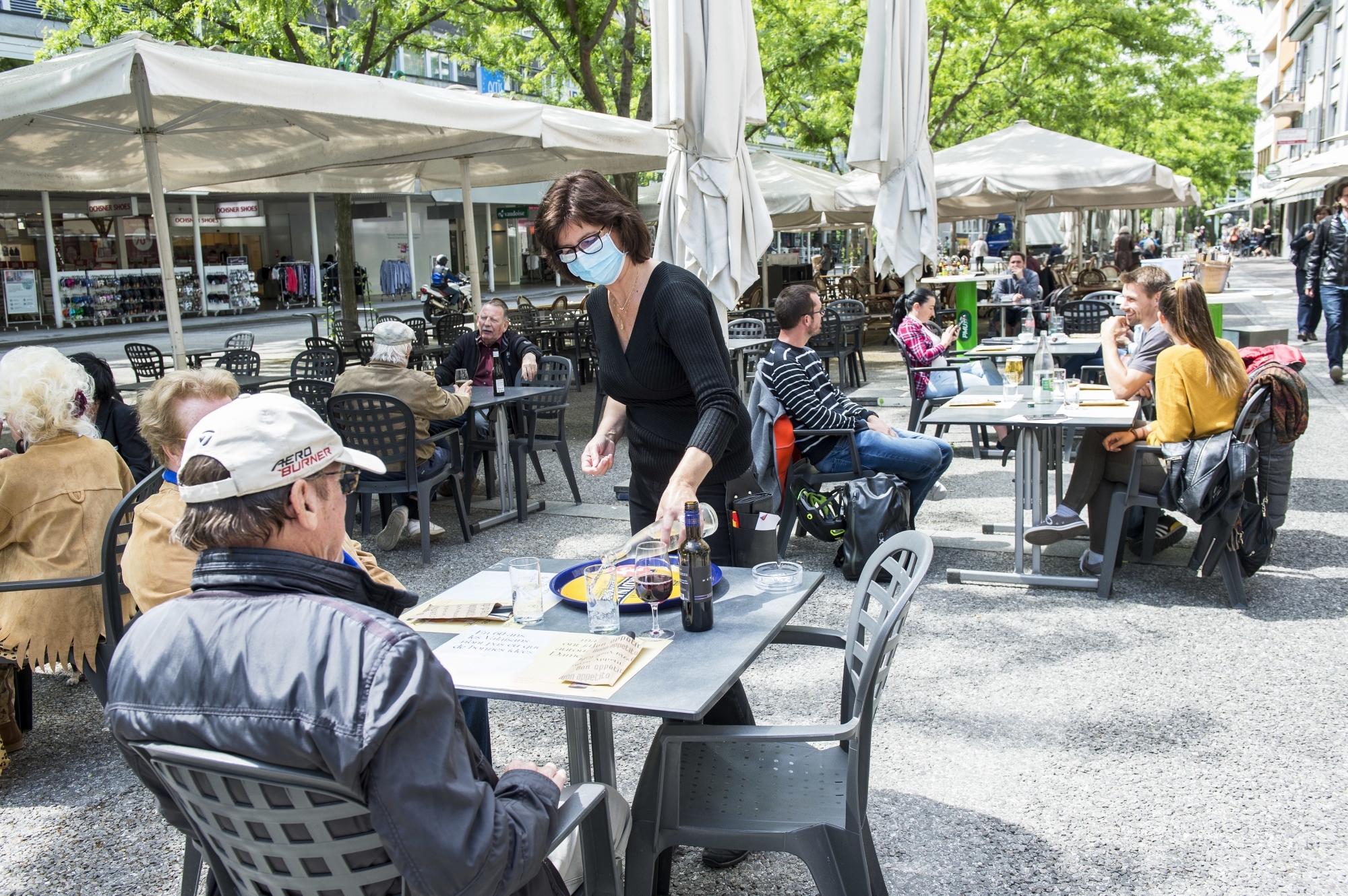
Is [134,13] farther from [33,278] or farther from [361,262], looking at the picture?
[361,262]

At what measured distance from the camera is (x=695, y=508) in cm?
242

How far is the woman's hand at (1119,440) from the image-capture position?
517 cm

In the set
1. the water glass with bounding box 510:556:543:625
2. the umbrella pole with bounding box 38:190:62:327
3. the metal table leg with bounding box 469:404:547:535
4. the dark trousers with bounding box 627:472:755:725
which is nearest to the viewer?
the water glass with bounding box 510:556:543:625

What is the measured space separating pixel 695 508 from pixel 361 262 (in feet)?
126

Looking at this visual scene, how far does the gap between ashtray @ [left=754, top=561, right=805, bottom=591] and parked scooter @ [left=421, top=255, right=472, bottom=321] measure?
13896 mm

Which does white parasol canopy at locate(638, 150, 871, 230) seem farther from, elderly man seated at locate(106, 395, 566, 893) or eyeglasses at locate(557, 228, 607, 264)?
elderly man seated at locate(106, 395, 566, 893)

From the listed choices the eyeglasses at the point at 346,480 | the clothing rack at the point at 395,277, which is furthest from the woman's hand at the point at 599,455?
the clothing rack at the point at 395,277

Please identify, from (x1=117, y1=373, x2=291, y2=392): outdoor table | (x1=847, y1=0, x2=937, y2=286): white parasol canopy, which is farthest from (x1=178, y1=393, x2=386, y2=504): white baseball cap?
(x1=847, y1=0, x2=937, y2=286): white parasol canopy

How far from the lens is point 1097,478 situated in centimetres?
539

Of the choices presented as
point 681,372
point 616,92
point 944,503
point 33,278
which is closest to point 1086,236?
point 616,92

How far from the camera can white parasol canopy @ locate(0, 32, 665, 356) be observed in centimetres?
584

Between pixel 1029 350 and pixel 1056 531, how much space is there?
3725mm

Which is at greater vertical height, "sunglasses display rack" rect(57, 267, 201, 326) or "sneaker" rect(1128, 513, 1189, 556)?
"sunglasses display rack" rect(57, 267, 201, 326)

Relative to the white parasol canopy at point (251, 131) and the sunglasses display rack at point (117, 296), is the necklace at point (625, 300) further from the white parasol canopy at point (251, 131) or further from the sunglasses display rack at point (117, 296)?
the sunglasses display rack at point (117, 296)
